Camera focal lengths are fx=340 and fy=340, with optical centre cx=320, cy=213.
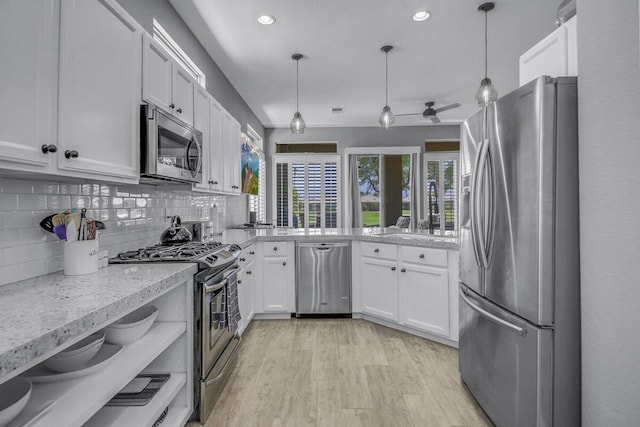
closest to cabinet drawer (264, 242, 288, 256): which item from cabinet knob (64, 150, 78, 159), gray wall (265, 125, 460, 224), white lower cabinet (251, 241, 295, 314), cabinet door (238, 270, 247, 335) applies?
white lower cabinet (251, 241, 295, 314)

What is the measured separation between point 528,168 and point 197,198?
2786mm

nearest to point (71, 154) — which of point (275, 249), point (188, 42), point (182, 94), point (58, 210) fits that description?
point (58, 210)

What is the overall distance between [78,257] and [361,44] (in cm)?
318

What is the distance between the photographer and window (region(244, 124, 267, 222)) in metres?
5.87

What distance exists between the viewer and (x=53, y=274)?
1512 millimetres

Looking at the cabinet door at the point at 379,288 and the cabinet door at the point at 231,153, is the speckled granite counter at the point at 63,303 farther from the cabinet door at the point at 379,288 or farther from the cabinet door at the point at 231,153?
the cabinet door at the point at 379,288

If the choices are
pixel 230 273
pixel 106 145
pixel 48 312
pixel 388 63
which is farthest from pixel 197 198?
pixel 388 63

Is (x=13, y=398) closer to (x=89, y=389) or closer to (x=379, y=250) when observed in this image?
(x=89, y=389)

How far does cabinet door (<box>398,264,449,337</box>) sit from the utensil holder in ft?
7.93

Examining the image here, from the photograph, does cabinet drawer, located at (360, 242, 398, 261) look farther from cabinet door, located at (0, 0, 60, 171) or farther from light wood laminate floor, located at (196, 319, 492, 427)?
cabinet door, located at (0, 0, 60, 171)

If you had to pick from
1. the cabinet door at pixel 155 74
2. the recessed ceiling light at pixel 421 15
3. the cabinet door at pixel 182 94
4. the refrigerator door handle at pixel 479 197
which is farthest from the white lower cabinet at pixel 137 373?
the recessed ceiling light at pixel 421 15

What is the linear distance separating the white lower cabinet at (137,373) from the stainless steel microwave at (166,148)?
2.16 feet

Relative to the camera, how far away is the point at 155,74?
1943 millimetres

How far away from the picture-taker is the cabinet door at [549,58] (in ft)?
5.31
